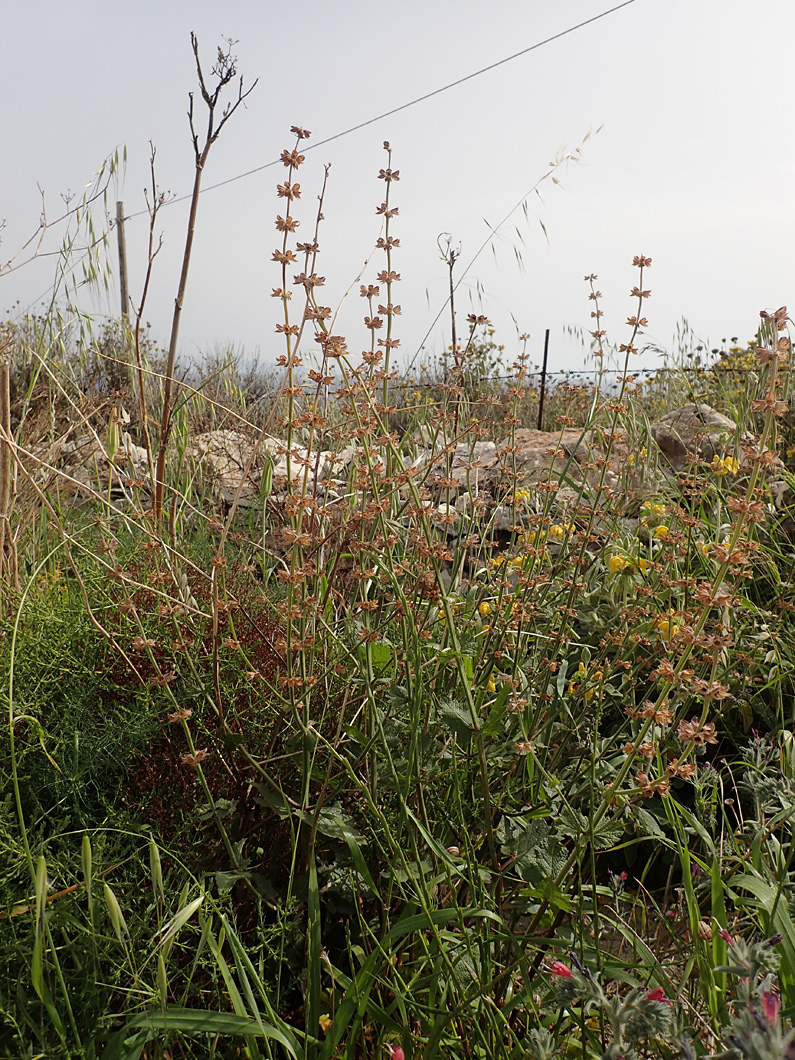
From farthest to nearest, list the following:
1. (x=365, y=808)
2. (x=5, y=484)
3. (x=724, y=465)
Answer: (x=724, y=465) → (x=5, y=484) → (x=365, y=808)

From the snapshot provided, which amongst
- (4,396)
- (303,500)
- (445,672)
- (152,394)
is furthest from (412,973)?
(152,394)

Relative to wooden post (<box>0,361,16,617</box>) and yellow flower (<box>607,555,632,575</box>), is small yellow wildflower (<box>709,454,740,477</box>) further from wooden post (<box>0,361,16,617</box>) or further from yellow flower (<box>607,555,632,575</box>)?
wooden post (<box>0,361,16,617</box>)

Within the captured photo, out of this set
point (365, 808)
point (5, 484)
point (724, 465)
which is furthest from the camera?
point (724, 465)

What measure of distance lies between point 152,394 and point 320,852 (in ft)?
12.0

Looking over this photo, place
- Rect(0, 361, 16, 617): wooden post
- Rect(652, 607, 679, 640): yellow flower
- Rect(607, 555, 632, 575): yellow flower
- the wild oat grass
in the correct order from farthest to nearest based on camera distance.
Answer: Rect(607, 555, 632, 575): yellow flower → Rect(0, 361, 16, 617): wooden post → Rect(652, 607, 679, 640): yellow flower → the wild oat grass

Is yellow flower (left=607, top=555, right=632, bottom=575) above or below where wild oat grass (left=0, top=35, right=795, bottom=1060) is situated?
above

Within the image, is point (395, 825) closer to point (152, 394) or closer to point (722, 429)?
point (722, 429)

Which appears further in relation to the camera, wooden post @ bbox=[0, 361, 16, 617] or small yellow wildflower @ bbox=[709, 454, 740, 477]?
wooden post @ bbox=[0, 361, 16, 617]

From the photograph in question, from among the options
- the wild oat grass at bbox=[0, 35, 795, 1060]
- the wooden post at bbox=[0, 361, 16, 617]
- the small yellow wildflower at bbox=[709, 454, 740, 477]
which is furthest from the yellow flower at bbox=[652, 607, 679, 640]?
the wooden post at bbox=[0, 361, 16, 617]

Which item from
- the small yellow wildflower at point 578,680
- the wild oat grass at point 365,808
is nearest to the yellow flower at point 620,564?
the wild oat grass at point 365,808

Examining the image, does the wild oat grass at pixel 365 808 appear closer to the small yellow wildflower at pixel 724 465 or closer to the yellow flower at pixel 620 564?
the yellow flower at pixel 620 564

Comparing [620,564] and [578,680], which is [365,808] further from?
[620,564]

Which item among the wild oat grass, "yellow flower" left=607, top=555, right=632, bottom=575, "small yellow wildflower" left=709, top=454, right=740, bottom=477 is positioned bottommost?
the wild oat grass

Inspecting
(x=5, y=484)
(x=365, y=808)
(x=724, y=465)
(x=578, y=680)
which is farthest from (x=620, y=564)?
(x=5, y=484)
